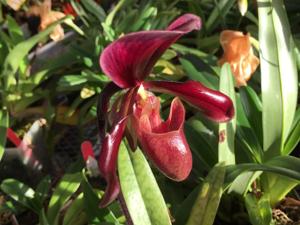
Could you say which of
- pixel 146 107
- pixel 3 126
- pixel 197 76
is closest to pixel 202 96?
pixel 146 107

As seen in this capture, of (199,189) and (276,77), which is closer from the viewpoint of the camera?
(199,189)

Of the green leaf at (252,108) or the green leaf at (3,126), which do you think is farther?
the green leaf at (3,126)

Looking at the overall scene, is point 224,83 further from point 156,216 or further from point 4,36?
point 4,36

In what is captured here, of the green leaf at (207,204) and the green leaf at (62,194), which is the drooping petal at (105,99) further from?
the green leaf at (62,194)

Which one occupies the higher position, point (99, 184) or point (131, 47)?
point (131, 47)

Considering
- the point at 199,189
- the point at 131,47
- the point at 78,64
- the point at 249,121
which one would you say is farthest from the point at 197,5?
the point at 131,47

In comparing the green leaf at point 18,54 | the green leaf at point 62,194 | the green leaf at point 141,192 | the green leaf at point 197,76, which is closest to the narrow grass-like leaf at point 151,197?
the green leaf at point 141,192

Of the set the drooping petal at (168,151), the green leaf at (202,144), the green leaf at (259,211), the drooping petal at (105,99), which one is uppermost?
the drooping petal at (105,99)
